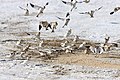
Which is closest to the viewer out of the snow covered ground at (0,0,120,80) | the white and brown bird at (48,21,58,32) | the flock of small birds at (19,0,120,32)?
the snow covered ground at (0,0,120,80)

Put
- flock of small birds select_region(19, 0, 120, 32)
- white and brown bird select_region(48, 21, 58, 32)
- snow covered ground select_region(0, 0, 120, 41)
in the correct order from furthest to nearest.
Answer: flock of small birds select_region(19, 0, 120, 32) → white and brown bird select_region(48, 21, 58, 32) → snow covered ground select_region(0, 0, 120, 41)

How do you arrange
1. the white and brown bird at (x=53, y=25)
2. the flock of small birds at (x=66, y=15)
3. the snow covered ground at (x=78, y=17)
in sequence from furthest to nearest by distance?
the flock of small birds at (x=66, y=15)
the white and brown bird at (x=53, y=25)
the snow covered ground at (x=78, y=17)

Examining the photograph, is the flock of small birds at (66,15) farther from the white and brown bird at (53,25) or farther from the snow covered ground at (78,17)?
the snow covered ground at (78,17)

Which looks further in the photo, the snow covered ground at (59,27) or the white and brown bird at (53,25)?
the white and brown bird at (53,25)

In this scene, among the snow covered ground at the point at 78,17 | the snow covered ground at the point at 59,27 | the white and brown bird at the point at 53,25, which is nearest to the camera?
the snow covered ground at the point at 59,27

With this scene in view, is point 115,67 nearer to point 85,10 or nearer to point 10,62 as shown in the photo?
point 10,62

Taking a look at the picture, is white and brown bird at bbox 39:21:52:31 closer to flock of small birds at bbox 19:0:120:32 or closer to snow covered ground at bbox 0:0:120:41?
flock of small birds at bbox 19:0:120:32

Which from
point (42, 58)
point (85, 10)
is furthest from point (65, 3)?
point (42, 58)

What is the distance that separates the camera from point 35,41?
14.1m

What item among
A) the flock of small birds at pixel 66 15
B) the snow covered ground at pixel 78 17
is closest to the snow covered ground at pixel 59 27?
the snow covered ground at pixel 78 17

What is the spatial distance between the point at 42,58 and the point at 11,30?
354cm

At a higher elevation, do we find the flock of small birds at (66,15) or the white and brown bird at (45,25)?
the flock of small birds at (66,15)

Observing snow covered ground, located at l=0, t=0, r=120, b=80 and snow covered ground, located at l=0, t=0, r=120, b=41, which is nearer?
snow covered ground, located at l=0, t=0, r=120, b=80

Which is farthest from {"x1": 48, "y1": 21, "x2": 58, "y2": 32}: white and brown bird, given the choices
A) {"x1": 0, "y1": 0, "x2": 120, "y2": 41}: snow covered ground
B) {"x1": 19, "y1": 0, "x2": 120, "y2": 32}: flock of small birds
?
{"x1": 0, "y1": 0, "x2": 120, "y2": 41}: snow covered ground
